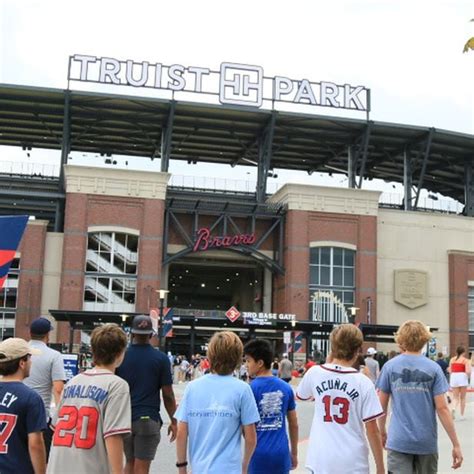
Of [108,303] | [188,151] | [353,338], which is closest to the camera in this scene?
[353,338]

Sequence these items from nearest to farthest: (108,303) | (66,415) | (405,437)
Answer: (66,415), (405,437), (108,303)

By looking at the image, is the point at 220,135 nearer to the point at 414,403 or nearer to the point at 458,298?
the point at 458,298

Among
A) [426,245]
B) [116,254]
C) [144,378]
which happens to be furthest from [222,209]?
[144,378]

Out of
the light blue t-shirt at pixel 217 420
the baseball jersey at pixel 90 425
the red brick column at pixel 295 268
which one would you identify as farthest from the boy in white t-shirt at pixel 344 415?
the red brick column at pixel 295 268

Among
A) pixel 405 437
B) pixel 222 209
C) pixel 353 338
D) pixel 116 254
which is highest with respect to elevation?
pixel 222 209

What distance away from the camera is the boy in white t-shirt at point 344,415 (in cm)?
547

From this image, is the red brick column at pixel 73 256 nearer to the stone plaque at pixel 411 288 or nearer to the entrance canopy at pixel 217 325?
the entrance canopy at pixel 217 325

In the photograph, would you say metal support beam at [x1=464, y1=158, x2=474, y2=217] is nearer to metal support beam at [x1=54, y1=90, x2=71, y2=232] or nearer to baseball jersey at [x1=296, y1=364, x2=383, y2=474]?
metal support beam at [x1=54, y1=90, x2=71, y2=232]

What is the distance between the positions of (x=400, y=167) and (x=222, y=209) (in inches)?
787

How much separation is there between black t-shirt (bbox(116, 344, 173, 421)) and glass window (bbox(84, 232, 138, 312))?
44.8 meters

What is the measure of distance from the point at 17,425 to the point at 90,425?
1.59 feet

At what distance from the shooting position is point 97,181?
2066 inches

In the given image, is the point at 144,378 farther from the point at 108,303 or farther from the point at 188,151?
the point at 188,151

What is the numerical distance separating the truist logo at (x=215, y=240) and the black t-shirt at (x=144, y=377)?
46.3 metres
